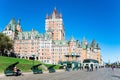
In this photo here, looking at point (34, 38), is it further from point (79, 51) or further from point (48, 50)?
point (79, 51)

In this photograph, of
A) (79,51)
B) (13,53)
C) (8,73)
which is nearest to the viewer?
(8,73)

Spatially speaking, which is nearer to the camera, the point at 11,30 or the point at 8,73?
the point at 8,73

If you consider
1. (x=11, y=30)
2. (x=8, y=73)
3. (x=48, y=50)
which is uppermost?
(x=11, y=30)

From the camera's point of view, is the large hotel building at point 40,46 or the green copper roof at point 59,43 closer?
the large hotel building at point 40,46

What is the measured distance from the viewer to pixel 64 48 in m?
190

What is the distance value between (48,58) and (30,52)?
13.0m

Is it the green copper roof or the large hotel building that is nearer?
the large hotel building

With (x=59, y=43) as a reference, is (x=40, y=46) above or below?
below

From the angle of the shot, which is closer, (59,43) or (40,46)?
(40,46)

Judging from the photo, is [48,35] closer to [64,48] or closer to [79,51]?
[64,48]

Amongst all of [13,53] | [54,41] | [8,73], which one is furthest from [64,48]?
[8,73]

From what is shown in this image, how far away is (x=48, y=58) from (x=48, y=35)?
16.5 meters

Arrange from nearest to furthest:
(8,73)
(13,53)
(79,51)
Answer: (8,73)
(13,53)
(79,51)

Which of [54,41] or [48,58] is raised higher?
[54,41]
